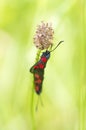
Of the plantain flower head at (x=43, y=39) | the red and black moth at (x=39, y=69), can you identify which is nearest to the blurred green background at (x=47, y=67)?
the red and black moth at (x=39, y=69)

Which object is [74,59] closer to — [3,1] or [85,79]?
[85,79]

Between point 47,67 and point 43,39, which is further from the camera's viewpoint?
point 47,67

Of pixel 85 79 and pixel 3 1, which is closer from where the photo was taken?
pixel 85 79

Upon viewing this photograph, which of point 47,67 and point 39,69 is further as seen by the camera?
point 47,67

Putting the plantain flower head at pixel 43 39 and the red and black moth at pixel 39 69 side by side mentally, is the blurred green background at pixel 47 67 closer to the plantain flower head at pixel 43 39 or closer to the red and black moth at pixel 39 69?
the red and black moth at pixel 39 69

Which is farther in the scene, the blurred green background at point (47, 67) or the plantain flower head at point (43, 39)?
the blurred green background at point (47, 67)

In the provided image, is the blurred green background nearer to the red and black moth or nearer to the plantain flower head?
the red and black moth

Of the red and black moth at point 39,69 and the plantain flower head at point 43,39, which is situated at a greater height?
the plantain flower head at point 43,39

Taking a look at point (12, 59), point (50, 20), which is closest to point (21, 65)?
point (12, 59)

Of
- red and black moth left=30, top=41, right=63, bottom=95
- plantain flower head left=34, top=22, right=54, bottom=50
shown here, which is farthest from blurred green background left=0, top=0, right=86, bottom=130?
plantain flower head left=34, top=22, right=54, bottom=50
